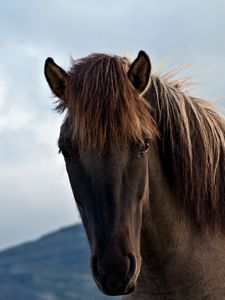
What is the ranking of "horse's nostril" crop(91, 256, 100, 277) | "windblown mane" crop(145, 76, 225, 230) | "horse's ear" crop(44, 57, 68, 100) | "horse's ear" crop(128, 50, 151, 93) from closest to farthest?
1. "horse's nostril" crop(91, 256, 100, 277)
2. "horse's ear" crop(128, 50, 151, 93)
3. "horse's ear" crop(44, 57, 68, 100)
4. "windblown mane" crop(145, 76, 225, 230)

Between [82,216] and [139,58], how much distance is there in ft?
4.14

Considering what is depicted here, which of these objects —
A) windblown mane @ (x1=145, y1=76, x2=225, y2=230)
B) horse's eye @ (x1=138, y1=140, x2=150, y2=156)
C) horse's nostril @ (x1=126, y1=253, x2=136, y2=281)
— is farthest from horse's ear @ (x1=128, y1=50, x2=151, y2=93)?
horse's nostril @ (x1=126, y1=253, x2=136, y2=281)

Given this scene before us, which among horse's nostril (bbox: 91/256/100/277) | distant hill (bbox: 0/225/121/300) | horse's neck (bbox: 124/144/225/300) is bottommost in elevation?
distant hill (bbox: 0/225/121/300)

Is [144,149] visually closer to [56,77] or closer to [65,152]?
[65,152]

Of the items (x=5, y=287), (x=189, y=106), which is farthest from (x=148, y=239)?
(x=5, y=287)

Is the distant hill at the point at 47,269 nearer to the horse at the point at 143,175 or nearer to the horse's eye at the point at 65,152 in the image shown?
the horse at the point at 143,175

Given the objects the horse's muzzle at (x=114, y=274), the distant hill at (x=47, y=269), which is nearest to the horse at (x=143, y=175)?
the horse's muzzle at (x=114, y=274)

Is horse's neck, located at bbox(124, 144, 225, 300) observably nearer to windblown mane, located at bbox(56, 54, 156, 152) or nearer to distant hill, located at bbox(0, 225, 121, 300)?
windblown mane, located at bbox(56, 54, 156, 152)

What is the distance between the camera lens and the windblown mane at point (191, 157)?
7000mm

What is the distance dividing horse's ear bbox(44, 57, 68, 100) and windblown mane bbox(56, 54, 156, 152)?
0.07 meters

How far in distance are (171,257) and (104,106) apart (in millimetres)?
1299

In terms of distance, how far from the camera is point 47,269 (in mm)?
156000

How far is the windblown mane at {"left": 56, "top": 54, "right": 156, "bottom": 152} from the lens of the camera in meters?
6.37

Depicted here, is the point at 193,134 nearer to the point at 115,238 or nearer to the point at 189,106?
the point at 189,106
